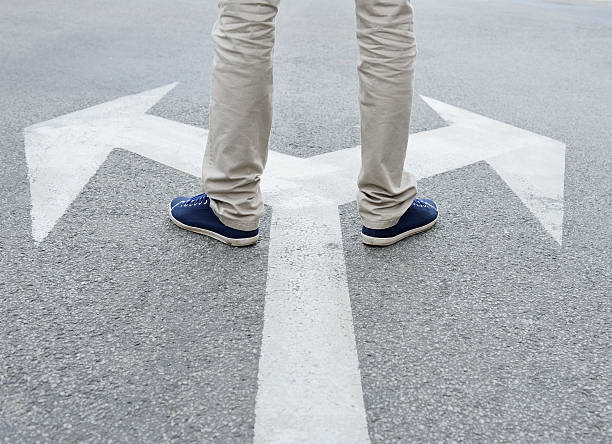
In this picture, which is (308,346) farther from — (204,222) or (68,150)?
(68,150)

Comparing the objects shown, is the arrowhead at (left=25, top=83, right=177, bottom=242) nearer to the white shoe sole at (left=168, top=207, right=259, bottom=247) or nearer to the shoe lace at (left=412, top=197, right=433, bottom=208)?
the white shoe sole at (left=168, top=207, right=259, bottom=247)

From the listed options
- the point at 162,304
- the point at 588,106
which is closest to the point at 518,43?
the point at 588,106

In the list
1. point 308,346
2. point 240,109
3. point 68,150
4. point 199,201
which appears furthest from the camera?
point 68,150

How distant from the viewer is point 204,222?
267 cm

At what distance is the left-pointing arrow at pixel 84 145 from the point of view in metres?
3.00

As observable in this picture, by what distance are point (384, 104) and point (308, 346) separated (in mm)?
872

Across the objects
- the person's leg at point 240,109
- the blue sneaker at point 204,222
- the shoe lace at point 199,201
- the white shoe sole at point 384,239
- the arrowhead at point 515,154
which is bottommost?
the arrowhead at point 515,154

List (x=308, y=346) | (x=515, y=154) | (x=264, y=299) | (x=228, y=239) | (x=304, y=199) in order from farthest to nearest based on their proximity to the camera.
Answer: (x=515, y=154), (x=304, y=199), (x=228, y=239), (x=264, y=299), (x=308, y=346)

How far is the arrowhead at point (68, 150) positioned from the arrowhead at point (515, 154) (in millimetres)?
1474

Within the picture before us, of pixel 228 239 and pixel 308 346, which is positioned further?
pixel 228 239

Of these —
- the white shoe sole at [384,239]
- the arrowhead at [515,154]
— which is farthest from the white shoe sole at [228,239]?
the arrowhead at [515,154]

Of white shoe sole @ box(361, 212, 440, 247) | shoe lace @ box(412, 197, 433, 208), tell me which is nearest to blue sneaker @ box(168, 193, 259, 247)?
white shoe sole @ box(361, 212, 440, 247)

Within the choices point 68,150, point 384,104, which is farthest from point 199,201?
point 68,150

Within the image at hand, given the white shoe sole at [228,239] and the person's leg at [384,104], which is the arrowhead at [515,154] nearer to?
the person's leg at [384,104]
